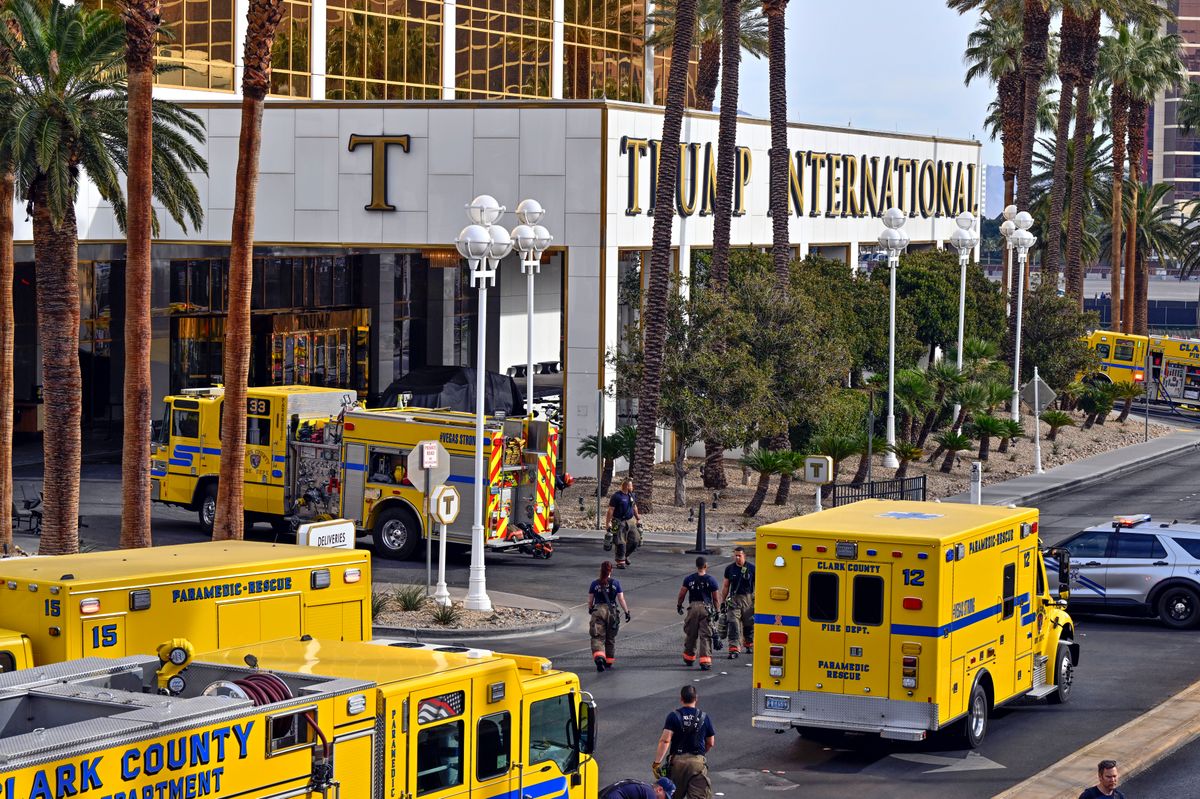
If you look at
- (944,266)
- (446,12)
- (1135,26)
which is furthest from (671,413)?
(1135,26)

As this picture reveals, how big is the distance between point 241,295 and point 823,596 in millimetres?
15085

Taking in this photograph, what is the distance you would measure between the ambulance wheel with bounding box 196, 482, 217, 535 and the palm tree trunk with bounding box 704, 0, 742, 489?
13.5 metres

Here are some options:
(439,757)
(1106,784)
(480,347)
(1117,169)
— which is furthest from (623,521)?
(1117,169)

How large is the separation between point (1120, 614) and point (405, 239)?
25.3m

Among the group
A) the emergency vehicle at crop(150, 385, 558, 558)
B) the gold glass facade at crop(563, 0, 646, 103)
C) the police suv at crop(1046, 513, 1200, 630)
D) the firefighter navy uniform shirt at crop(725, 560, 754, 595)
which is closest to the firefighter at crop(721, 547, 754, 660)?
the firefighter navy uniform shirt at crop(725, 560, 754, 595)

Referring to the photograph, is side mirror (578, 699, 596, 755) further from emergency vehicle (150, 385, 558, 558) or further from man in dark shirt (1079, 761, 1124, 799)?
emergency vehicle (150, 385, 558, 558)

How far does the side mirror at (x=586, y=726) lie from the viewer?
14.8 meters

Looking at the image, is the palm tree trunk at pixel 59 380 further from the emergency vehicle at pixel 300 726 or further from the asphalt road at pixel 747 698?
the emergency vehicle at pixel 300 726

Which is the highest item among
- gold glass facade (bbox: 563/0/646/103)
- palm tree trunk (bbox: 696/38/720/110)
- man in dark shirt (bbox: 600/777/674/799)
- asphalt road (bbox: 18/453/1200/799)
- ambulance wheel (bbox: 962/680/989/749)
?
gold glass facade (bbox: 563/0/646/103)

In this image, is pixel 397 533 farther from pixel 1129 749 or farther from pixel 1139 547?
pixel 1129 749

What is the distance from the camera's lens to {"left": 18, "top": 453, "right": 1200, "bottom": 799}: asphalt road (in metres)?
19.2

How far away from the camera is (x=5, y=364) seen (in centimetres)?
3312

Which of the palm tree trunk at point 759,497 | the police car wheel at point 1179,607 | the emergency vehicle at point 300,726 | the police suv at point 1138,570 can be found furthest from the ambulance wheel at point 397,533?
the emergency vehicle at point 300,726

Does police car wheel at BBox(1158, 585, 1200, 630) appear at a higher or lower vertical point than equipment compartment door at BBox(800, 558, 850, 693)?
lower
